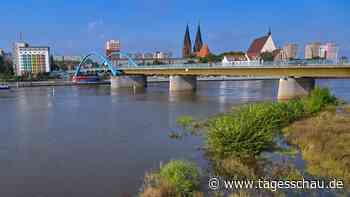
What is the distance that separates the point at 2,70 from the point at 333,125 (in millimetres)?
111263

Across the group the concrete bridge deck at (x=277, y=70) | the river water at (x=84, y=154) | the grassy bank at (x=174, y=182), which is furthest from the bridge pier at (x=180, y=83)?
the grassy bank at (x=174, y=182)

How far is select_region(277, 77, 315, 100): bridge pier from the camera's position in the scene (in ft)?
123

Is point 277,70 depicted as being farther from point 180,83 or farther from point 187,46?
point 187,46

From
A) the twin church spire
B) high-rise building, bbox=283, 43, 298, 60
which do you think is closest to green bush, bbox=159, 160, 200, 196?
high-rise building, bbox=283, 43, 298, 60

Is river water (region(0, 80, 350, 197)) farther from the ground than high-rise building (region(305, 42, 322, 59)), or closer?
closer

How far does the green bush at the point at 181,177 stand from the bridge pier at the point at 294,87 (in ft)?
96.0

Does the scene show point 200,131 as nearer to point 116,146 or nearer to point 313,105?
point 116,146

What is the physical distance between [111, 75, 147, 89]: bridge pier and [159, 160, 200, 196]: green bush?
61612 millimetres

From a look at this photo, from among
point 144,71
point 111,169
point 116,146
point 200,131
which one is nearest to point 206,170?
point 111,169

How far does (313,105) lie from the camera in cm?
2388

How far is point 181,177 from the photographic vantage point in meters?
10.2

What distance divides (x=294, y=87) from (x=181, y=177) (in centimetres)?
3109

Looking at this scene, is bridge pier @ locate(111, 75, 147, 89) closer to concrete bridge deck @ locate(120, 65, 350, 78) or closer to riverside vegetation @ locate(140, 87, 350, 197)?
concrete bridge deck @ locate(120, 65, 350, 78)

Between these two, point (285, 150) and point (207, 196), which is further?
point (285, 150)
